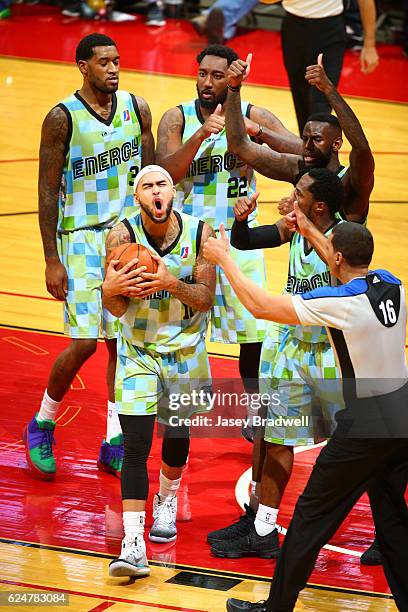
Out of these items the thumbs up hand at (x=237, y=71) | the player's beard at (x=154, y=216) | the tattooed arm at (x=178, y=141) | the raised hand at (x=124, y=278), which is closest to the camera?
the raised hand at (x=124, y=278)

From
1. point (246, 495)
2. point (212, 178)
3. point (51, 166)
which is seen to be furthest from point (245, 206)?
point (246, 495)


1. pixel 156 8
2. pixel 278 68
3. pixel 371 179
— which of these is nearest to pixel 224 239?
pixel 371 179

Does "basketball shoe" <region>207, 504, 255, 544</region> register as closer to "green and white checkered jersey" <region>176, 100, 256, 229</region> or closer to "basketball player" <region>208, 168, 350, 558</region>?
"basketball player" <region>208, 168, 350, 558</region>

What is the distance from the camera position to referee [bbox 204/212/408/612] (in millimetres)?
5218

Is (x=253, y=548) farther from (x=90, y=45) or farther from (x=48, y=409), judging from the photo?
(x=90, y=45)

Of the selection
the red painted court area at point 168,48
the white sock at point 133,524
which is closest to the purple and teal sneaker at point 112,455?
the white sock at point 133,524

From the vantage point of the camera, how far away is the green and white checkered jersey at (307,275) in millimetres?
6078

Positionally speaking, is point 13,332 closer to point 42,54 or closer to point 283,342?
point 283,342

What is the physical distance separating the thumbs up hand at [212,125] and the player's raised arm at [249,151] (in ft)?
0.24

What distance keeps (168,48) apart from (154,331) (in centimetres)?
1247

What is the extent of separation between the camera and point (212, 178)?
7199 mm

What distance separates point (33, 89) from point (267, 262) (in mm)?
6019

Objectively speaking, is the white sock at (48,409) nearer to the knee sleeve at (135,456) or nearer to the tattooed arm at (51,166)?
the tattooed arm at (51,166)

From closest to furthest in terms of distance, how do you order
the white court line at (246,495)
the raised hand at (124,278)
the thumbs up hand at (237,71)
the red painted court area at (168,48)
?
the raised hand at (124,278) < the white court line at (246,495) < the thumbs up hand at (237,71) < the red painted court area at (168,48)
